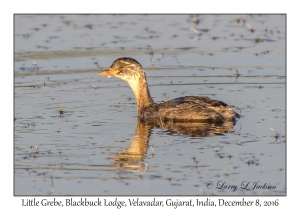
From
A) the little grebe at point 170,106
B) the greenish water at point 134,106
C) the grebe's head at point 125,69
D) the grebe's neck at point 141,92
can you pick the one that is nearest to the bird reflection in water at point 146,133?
the greenish water at point 134,106

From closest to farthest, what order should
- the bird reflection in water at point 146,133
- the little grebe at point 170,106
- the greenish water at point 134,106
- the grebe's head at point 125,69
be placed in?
the greenish water at point 134,106 < the bird reflection in water at point 146,133 < the little grebe at point 170,106 < the grebe's head at point 125,69

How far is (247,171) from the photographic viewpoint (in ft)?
37.8

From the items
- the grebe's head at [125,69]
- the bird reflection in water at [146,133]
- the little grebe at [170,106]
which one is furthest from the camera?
the grebe's head at [125,69]

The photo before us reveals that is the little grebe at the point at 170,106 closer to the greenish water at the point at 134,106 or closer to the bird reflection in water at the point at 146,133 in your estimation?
the bird reflection in water at the point at 146,133

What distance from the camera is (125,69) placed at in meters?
15.7

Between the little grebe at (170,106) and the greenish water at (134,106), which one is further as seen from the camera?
the little grebe at (170,106)

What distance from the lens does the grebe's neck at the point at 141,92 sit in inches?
617

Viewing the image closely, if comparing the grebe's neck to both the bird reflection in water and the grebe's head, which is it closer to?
the grebe's head

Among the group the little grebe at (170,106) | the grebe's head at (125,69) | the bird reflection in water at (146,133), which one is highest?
the grebe's head at (125,69)

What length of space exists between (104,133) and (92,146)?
88cm

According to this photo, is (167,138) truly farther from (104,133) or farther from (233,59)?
(233,59)

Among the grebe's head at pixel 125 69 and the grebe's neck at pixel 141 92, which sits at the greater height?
the grebe's head at pixel 125 69

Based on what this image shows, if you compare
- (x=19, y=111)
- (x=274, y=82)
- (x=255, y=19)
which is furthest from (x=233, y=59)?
(x=19, y=111)

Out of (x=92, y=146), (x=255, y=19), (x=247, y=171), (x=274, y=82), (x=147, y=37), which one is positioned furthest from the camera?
(x=255, y=19)
